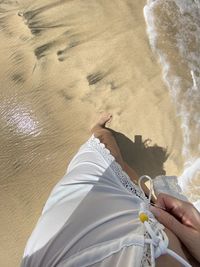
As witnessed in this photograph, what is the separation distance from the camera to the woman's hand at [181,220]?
1546 millimetres

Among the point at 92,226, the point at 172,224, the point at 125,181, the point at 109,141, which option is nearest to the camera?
the point at 92,226

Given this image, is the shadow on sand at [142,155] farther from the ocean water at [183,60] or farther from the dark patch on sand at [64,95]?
the dark patch on sand at [64,95]

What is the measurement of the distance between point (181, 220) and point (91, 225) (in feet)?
1.32

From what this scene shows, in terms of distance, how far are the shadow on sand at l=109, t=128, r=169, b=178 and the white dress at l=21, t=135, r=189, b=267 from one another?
1.09 metres

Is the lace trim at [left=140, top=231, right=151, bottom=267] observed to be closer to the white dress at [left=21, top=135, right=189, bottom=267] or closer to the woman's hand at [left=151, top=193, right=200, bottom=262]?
the white dress at [left=21, top=135, right=189, bottom=267]

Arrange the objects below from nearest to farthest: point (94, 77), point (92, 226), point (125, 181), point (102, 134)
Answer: point (92, 226) < point (125, 181) < point (102, 134) < point (94, 77)

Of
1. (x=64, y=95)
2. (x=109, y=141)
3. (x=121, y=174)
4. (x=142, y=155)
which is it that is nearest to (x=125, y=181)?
(x=121, y=174)

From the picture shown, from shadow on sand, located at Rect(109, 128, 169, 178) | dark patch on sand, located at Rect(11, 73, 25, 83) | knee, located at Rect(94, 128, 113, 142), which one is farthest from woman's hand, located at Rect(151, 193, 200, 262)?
dark patch on sand, located at Rect(11, 73, 25, 83)

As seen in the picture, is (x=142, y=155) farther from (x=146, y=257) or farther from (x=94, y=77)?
(x=146, y=257)

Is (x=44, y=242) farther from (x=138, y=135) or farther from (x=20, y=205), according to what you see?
(x=138, y=135)

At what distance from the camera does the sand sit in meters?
2.78

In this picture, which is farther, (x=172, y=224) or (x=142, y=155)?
(x=142, y=155)

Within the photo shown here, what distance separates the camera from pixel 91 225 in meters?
1.45

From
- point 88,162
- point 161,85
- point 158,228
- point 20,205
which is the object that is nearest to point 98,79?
point 161,85
